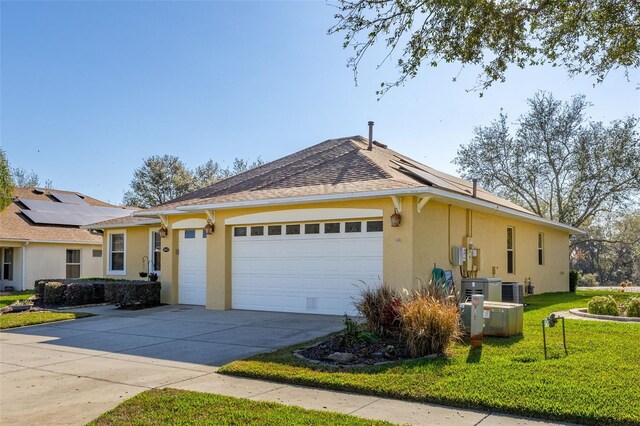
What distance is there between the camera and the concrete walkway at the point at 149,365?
5480 mm

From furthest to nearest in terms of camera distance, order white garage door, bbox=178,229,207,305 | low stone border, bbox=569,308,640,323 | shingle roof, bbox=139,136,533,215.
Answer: white garage door, bbox=178,229,207,305
shingle roof, bbox=139,136,533,215
low stone border, bbox=569,308,640,323

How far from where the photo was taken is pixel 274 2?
1102cm

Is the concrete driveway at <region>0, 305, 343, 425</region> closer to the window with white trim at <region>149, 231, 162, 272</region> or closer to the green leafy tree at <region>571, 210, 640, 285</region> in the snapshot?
the window with white trim at <region>149, 231, 162, 272</region>

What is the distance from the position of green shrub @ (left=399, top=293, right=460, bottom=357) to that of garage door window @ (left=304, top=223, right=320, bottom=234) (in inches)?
218

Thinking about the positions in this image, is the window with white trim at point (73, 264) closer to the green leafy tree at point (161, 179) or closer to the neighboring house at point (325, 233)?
the neighboring house at point (325, 233)

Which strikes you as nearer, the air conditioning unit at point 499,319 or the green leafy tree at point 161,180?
the air conditioning unit at point 499,319

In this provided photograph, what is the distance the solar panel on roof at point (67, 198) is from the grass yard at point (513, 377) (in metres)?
25.3

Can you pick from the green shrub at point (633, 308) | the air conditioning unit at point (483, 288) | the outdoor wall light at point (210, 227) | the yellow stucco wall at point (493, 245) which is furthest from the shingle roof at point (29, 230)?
the green shrub at point (633, 308)

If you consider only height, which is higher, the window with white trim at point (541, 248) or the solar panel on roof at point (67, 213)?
the solar panel on roof at point (67, 213)

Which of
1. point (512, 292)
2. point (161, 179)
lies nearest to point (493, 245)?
point (512, 292)

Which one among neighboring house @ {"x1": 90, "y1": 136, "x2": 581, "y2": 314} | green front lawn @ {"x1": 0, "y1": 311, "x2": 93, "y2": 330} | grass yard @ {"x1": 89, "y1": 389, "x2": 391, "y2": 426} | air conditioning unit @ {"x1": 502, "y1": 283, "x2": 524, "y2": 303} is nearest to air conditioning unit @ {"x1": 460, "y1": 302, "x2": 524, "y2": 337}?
neighboring house @ {"x1": 90, "y1": 136, "x2": 581, "y2": 314}

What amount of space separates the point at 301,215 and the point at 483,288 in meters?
4.85

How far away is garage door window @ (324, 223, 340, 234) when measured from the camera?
12.6 metres

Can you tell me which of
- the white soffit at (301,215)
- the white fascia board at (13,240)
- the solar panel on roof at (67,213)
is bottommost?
the white fascia board at (13,240)
